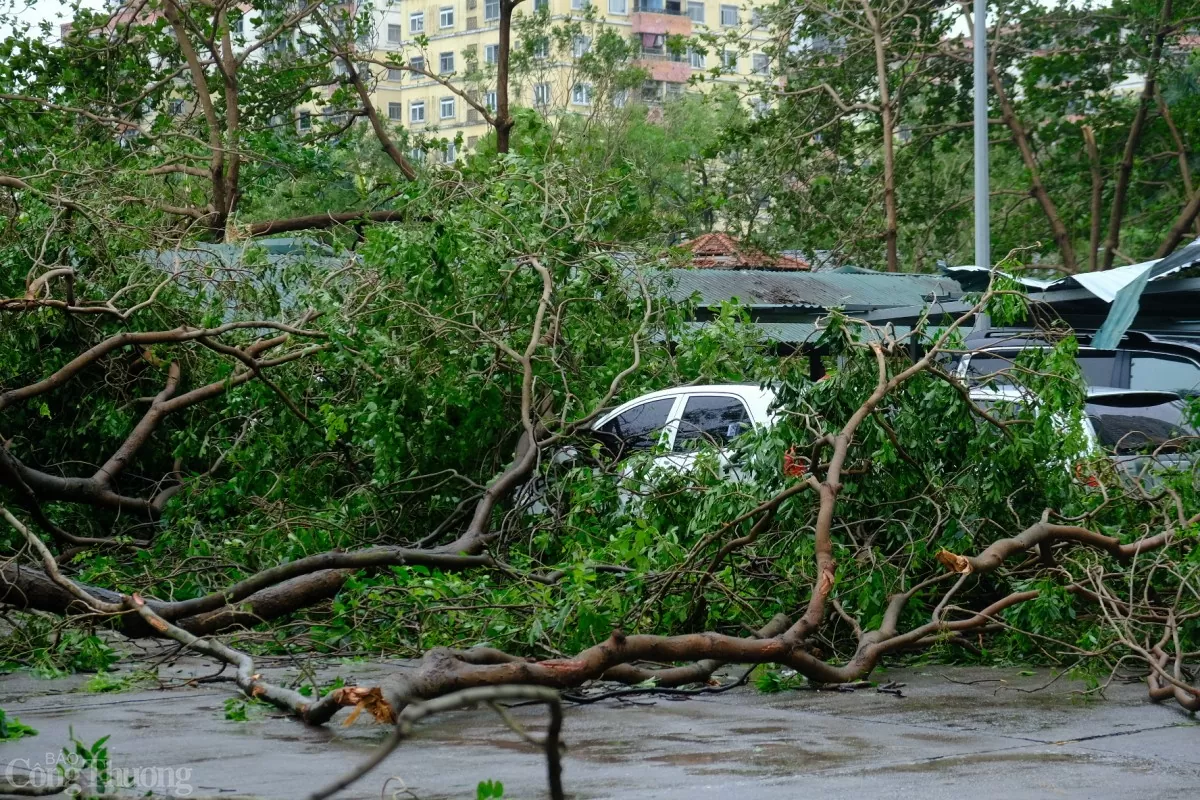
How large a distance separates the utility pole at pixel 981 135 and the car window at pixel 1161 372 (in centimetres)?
687

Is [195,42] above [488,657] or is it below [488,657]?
above

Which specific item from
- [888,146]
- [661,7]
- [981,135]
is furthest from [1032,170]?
[661,7]

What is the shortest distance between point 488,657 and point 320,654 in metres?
2.36

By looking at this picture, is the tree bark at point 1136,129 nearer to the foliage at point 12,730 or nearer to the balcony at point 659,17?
the foliage at point 12,730

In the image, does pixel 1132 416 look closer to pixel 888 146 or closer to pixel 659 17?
pixel 888 146

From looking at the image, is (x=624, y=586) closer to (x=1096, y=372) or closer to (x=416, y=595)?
(x=416, y=595)

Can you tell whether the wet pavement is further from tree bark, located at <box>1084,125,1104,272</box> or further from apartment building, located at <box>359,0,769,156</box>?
apartment building, located at <box>359,0,769,156</box>

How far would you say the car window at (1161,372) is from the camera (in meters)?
10.9

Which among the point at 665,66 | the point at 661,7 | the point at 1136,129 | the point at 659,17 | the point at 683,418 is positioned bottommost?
the point at 683,418

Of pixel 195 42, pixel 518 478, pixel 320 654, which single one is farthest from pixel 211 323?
pixel 195 42

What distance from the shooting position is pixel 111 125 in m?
19.2

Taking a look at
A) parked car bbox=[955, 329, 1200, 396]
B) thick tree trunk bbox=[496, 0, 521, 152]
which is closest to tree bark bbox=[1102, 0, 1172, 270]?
thick tree trunk bbox=[496, 0, 521, 152]

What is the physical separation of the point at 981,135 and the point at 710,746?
14.6 meters

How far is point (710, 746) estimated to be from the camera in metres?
5.44
